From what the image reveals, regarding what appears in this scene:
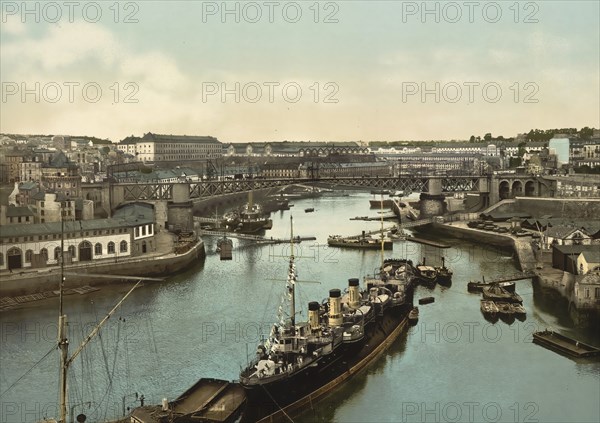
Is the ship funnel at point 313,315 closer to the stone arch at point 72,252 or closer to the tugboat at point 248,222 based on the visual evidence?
the stone arch at point 72,252

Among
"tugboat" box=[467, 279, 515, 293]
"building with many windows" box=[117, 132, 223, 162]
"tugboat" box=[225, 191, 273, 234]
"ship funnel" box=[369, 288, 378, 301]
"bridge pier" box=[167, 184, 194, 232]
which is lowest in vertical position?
"tugboat" box=[467, 279, 515, 293]

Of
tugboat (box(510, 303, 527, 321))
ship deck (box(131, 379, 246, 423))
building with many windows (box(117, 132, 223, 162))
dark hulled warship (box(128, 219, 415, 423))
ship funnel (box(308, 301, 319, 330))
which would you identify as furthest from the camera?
building with many windows (box(117, 132, 223, 162))

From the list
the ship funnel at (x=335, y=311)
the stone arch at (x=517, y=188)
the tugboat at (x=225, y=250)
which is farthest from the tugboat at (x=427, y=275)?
the stone arch at (x=517, y=188)

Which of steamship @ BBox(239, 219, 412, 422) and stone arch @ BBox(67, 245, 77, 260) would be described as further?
stone arch @ BBox(67, 245, 77, 260)

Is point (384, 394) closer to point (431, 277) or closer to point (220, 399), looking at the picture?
point (220, 399)

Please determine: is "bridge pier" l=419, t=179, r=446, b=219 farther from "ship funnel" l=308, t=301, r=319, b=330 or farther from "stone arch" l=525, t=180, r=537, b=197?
"ship funnel" l=308, t=301, r=319, b=330

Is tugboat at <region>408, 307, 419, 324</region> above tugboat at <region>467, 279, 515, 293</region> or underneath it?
underneath

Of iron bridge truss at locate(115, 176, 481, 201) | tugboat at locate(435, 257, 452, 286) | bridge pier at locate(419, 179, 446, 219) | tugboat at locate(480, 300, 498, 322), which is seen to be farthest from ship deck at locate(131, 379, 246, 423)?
bridge pier at locate(419, 179, 446, 219)

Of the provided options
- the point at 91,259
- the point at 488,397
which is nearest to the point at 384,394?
the point at 488,397
